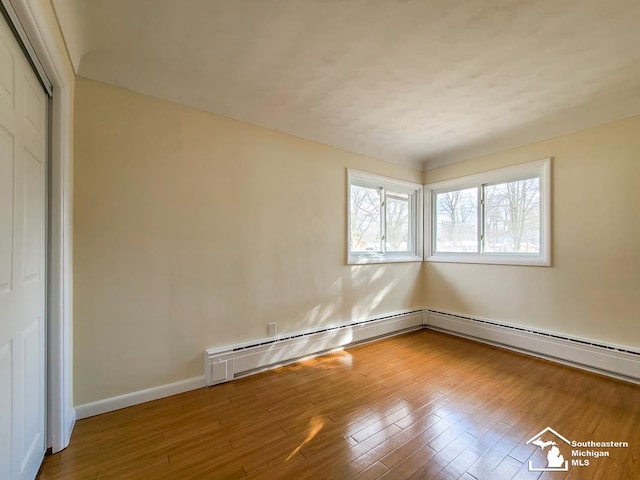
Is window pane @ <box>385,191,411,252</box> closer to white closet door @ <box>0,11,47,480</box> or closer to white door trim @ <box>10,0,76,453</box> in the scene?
white door trim @ <box>10,0,76,453</box>

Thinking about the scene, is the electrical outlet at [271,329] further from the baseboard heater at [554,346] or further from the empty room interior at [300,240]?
the baseboard heater at [554,346]

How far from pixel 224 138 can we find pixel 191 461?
2.36 m

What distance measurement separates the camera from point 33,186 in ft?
4.49

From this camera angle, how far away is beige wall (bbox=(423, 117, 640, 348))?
2.48m

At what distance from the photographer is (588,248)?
2.70 meters

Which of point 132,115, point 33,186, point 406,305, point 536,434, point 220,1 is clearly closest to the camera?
point 33,186

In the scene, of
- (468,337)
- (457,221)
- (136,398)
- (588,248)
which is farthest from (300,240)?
(588,248)

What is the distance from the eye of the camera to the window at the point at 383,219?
139 inches

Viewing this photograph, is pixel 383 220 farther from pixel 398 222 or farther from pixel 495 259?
pixel 495 259

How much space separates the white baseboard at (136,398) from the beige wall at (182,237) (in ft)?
0.14

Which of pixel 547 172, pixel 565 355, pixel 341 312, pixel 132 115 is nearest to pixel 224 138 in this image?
pixel 132 115

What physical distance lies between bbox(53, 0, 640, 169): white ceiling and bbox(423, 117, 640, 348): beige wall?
266 mm

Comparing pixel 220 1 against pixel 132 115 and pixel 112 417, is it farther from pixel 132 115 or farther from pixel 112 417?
pixel 112 417
